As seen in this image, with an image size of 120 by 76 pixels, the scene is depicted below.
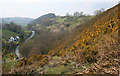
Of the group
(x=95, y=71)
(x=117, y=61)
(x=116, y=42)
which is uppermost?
(x=116, y=42)

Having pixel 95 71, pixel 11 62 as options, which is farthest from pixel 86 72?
pixel 11 62

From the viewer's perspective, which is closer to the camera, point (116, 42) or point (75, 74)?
point (75, 74)

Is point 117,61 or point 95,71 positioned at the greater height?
point 117,61

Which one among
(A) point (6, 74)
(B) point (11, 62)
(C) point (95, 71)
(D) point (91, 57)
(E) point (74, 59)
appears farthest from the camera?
(E) point (74, 59)

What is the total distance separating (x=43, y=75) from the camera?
307 centimetres

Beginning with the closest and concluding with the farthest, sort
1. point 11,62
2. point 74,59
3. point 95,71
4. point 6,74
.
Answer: point 6,74 < point 95,71 < point 11,62 < point 74,59

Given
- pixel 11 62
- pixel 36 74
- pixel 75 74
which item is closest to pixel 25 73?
pixel 36 74

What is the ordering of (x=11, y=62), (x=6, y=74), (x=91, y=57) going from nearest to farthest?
1. (x=6, y=74)
2. (x=11, y=62)
3. (x=91, y=57)

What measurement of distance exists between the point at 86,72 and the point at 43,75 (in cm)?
139

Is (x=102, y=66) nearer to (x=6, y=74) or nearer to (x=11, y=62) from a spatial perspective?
(x=6, y=74)

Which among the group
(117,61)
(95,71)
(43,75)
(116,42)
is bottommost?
(43,75)

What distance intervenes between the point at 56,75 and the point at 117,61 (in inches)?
75.6

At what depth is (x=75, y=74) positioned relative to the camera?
2.88 m

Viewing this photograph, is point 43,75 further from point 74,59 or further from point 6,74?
point 74,59
